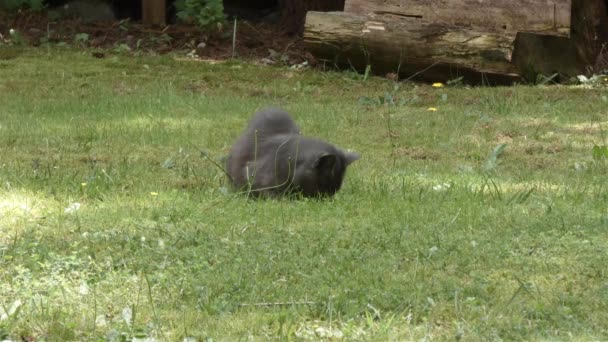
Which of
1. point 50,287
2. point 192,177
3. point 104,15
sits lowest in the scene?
point 104,15

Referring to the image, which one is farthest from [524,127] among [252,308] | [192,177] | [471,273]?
[252,308]

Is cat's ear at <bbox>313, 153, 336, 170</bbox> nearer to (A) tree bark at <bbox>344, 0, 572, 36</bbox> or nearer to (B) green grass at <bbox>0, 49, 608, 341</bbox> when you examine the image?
Answer: (B) green grass at <bbox>0, 49, 608, 341</bbox>

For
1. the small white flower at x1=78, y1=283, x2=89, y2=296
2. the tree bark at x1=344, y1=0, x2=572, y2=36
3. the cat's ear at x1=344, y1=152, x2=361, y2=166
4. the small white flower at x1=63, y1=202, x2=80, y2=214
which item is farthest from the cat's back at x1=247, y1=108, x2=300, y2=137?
the tree bark at x1=344, y1=0, x2=572, y2=36

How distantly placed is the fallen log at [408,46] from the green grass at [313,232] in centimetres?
162

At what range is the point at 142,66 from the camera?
1303 centimetres

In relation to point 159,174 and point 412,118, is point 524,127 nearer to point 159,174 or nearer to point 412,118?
point 412,118

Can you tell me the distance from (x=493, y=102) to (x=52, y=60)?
5.53m

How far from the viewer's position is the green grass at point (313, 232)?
445 centimetres

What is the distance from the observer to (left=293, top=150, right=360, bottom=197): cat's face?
6.72 m

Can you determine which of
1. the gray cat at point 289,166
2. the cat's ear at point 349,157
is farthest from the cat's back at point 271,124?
the cat's ear at point 349,157

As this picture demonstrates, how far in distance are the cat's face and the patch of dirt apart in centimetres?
694

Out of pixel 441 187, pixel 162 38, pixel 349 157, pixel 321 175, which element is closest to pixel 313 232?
pixel 321 175

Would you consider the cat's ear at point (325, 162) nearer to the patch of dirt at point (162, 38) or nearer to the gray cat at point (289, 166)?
the gray cat at point (289, 166)

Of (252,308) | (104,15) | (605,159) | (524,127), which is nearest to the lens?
(252,308)
